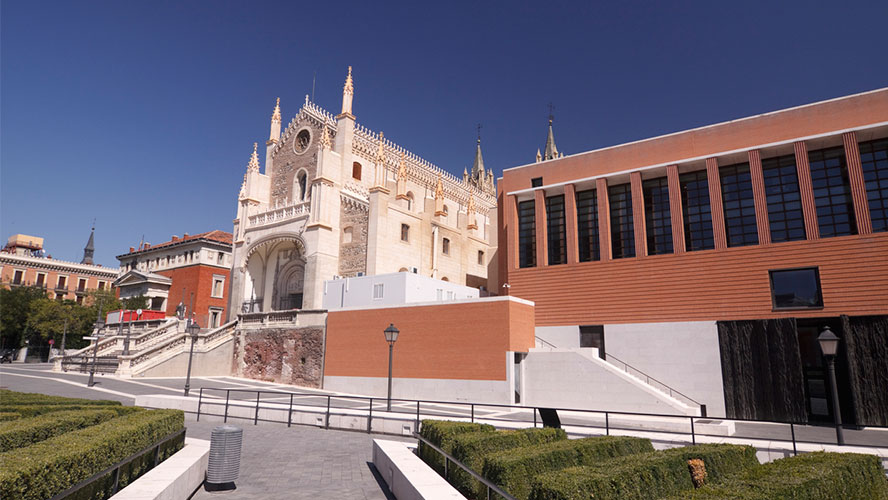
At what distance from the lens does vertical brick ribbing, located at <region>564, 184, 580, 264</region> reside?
84.2ft

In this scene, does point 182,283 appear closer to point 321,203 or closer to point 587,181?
point 321,203

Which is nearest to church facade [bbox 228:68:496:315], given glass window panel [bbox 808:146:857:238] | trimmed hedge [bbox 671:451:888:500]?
glass window panel [bbox 808:146:857:238]

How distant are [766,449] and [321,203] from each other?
29.9m

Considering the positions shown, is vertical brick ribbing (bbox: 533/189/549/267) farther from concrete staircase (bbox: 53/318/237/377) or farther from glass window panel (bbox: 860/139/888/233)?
concrete staircase (bbox: 53/318/237/377)

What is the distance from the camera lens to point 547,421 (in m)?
9.38

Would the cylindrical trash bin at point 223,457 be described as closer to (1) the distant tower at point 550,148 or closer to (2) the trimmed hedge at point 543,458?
(2) the trimmed hedge at point 543,458

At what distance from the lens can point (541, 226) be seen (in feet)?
88.5

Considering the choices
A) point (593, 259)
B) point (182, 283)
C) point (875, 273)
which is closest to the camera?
point (875, 273)

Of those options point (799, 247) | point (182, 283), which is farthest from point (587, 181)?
point (182, 283)

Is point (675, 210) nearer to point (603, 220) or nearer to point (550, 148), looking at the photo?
point (603, 220)

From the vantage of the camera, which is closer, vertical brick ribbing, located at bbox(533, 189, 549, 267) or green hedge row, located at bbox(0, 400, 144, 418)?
green hedge row, located at bbox(0, 400, 144, 418)

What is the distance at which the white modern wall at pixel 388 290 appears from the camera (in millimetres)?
27703

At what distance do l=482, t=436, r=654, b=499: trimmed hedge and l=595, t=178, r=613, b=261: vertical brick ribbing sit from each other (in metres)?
17.7

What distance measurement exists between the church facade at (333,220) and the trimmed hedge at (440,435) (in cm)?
2402
